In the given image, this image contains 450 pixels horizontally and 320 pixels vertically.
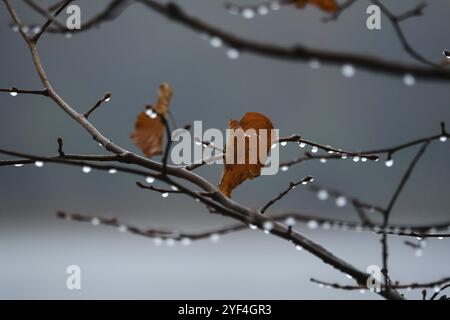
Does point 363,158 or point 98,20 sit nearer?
point 98,20

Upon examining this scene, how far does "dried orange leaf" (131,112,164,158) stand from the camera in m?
0.30

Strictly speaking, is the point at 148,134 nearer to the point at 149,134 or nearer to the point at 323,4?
the point at 149,134

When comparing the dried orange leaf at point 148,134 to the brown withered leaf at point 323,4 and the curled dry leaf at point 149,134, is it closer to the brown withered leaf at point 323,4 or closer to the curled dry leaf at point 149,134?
the curled dry leaf at point 149,134

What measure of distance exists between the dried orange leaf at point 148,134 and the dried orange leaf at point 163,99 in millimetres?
20

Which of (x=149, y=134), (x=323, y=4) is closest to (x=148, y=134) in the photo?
(x=149, y=134)

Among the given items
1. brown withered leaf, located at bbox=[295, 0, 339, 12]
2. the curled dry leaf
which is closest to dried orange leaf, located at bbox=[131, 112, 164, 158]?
the curled dry leaf

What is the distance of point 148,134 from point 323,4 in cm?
13

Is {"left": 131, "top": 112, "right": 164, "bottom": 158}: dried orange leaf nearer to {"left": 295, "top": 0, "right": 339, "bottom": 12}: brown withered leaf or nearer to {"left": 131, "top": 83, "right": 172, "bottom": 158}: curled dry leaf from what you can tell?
{"left": 131, "top": 83, "right": 172, "bottom": 158}: curled dry leaf

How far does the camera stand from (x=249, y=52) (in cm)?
14

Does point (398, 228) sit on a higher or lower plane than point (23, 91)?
lower

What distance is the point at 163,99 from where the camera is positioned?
0.28 metres
